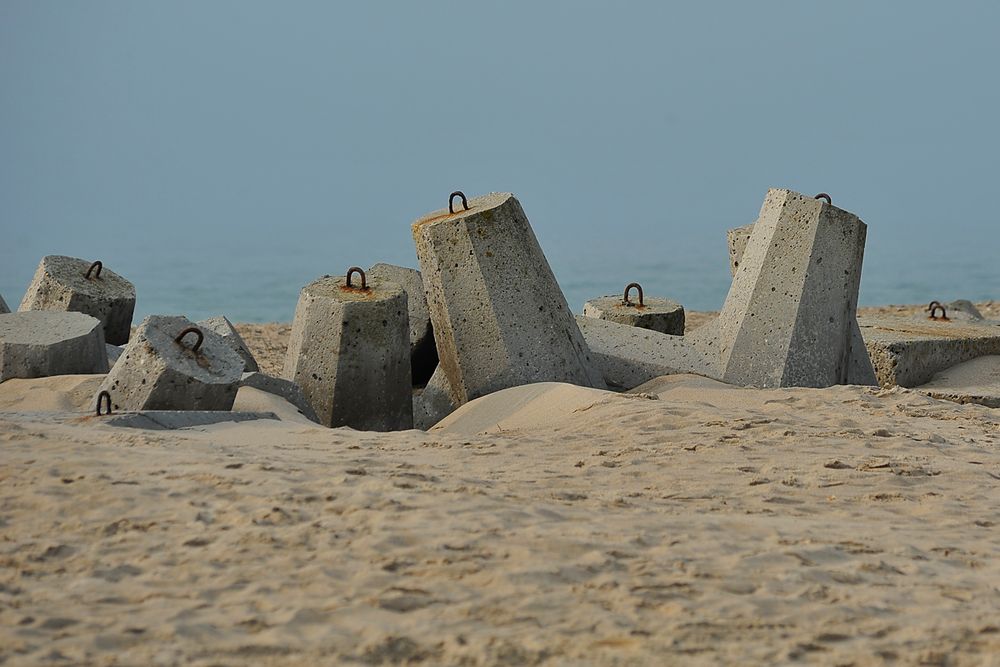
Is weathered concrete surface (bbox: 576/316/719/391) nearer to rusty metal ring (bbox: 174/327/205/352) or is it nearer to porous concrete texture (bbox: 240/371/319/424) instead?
porous concrete texture (bbox: 240/371/319/424)

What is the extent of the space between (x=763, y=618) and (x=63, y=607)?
6.51 feet

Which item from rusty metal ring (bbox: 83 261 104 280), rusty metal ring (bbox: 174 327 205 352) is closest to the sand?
rusty metal ring (bbox: 174 327 205 352)

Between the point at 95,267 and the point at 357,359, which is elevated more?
the point at 95,267

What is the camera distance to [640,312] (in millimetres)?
9648

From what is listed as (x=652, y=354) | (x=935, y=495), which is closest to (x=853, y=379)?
A: (x=652, y=354)

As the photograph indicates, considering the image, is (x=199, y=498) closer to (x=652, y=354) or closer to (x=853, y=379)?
(x=652, y=354)

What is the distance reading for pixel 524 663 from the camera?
3.11 m

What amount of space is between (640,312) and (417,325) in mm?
1990

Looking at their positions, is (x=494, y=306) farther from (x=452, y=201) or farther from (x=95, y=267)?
(x=95, y=267)

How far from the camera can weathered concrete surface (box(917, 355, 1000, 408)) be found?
825cm

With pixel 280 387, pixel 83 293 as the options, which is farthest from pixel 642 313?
pixel 83 293

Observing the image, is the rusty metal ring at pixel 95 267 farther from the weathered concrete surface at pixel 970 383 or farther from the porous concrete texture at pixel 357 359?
the weathered concrete surface at pixel 970 383

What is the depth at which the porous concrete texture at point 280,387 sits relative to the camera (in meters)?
7.03

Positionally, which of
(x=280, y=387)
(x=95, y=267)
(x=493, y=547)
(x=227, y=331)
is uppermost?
(x=95, y=267)
